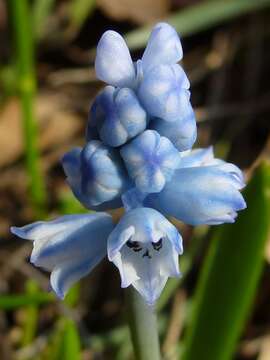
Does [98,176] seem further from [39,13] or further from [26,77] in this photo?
[39,13]

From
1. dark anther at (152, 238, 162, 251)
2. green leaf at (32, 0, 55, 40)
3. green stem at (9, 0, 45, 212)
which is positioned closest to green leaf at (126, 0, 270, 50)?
green leaf at (32, 0, 55, 40)

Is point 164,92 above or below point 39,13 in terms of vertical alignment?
above

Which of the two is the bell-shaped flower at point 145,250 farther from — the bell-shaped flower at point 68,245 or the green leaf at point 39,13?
the green leaf at point 39,13

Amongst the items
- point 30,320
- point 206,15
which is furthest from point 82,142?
point 30,320

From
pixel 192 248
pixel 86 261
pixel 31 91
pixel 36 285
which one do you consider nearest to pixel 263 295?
pixel 192 248

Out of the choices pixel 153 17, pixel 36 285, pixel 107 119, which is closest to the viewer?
pixel 107 119

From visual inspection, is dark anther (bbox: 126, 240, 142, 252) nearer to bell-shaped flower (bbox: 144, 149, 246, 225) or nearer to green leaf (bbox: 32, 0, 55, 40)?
bell-shaped flower (bbox: 144, 149, 246, 225)

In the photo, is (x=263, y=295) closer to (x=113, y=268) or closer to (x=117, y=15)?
(x=113, y=268)
